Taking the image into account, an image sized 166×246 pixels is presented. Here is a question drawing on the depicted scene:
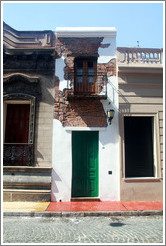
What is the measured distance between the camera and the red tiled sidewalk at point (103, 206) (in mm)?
6383

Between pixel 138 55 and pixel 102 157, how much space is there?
479 centimetres

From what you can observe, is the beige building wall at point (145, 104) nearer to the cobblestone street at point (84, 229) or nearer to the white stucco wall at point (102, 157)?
the white stucco wall at point (102, 157)

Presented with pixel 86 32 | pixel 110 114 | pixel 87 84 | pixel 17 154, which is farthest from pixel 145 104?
pixel 17 154

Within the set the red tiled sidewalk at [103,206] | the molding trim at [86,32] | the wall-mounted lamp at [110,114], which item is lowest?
the red tiled sidewalk at [103,206]

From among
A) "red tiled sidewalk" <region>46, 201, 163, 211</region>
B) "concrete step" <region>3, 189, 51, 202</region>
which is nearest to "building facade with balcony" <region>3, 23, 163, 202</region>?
"concrete step" <region>3, 189, 51, 202</region>

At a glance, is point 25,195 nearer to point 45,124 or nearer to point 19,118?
point 45,124

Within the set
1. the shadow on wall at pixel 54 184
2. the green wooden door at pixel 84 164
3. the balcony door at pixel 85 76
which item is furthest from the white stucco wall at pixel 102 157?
the balcony door at pixel 85 76

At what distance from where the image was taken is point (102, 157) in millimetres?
7703

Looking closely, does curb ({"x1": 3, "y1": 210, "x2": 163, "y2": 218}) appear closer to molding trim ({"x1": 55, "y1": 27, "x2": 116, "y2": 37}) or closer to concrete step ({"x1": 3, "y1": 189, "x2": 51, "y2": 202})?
concrete step ({"x1": 3, "y1": 189, "x2": 51, "y2": 202})

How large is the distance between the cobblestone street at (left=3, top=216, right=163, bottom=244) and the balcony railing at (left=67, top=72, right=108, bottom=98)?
483 cm

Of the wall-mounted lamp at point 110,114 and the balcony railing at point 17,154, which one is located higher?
the wall-mounted lamp at point 110,114

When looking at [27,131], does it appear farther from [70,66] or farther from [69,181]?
[70,66]

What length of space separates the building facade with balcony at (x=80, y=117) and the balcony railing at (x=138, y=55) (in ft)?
0.14

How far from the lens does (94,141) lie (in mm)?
7891
